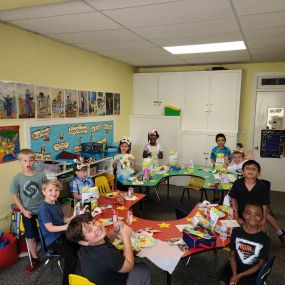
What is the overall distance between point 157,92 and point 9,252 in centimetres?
477

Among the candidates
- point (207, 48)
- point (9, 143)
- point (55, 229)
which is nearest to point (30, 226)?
point (55, 229)

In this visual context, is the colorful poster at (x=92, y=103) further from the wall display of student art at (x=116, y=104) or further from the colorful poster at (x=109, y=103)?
the wall display of student art at (x=116, y=104)

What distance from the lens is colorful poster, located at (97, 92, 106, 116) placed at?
17.7 ft

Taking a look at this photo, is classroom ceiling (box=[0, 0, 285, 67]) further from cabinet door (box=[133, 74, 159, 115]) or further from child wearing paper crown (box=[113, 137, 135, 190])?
cabinet door (box=[133, 74, 159, 115])

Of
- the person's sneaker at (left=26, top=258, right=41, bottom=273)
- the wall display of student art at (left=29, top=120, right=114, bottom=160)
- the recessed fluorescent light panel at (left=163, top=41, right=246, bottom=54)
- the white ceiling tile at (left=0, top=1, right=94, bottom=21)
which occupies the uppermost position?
the recessed fluorescent light panel at (left=163, top=41, right=246, bottom=54)

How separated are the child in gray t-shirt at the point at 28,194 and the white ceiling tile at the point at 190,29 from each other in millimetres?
2160

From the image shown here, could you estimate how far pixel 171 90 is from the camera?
6555 millimetres

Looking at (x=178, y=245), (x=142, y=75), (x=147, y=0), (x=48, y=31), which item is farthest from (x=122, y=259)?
(x=142, y=75)

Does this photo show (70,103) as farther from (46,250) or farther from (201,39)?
(46,250)

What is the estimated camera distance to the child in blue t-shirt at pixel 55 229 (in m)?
2.68

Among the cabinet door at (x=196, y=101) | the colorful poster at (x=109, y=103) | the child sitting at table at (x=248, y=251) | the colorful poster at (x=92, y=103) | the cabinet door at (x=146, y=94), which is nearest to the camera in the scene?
the child sitting at table at (x=248, y=251)

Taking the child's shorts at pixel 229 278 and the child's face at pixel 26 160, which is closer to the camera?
the child's shorts at pixel 229 278

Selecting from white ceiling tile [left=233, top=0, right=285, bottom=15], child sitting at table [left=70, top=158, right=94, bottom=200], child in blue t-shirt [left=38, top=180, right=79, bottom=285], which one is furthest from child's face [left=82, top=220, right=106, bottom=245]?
white ceiling tile [left=233, top=0, right=285, bottom=15]

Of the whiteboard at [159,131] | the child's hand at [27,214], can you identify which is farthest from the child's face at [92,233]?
the whiteboard at [159,131]
